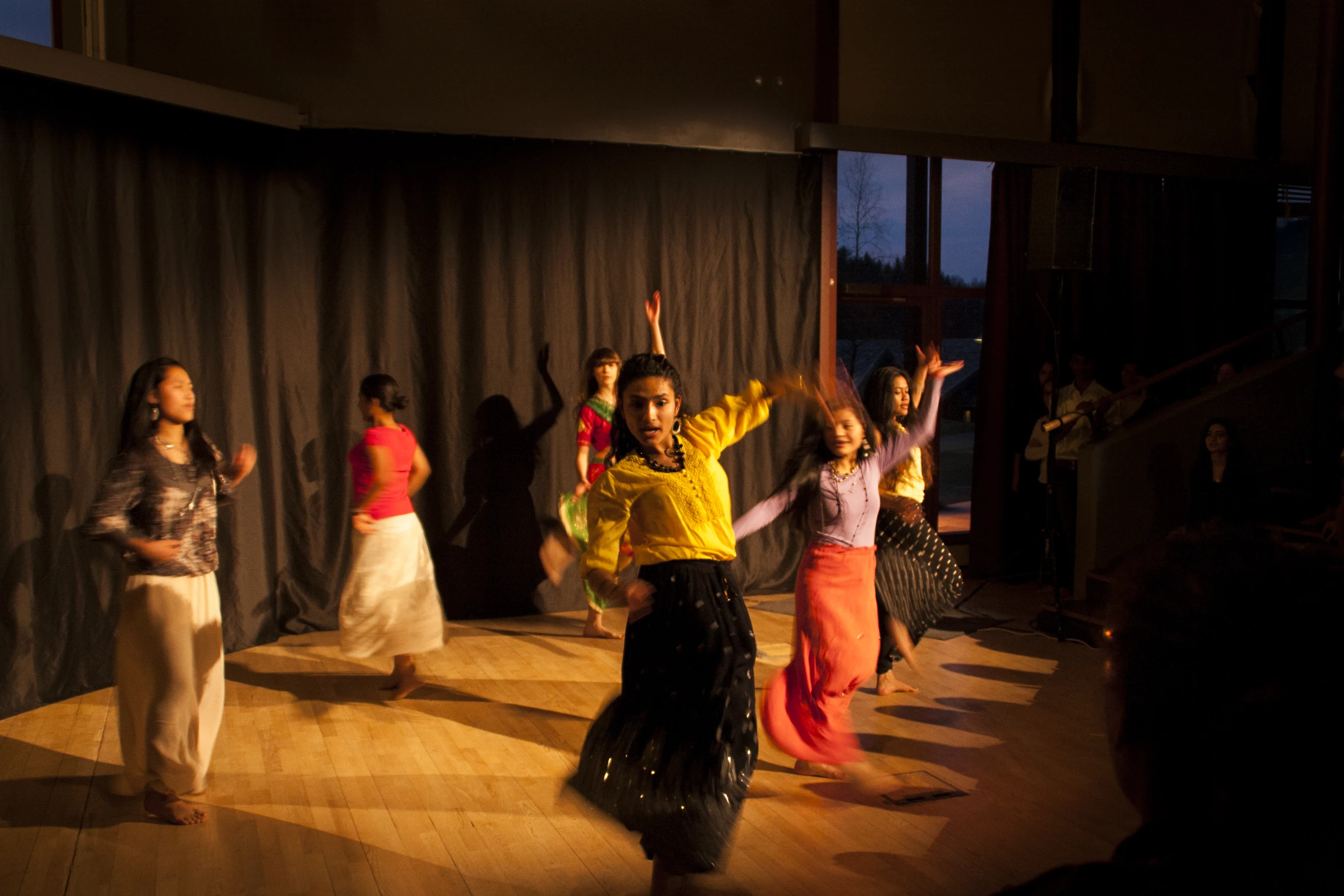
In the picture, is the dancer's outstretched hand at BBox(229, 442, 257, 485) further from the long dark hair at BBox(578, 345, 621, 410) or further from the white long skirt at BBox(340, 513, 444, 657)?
the long dark hair at BBox(578, 345, 621, 410)

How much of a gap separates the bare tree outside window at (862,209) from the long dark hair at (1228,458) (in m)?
2.76

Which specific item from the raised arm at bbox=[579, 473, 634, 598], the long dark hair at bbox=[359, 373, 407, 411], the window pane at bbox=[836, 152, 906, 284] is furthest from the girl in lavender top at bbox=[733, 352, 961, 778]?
the window pane at bbox=[836, 152, 906, 284]

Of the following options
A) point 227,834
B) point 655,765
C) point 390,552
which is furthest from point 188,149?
point 655,765

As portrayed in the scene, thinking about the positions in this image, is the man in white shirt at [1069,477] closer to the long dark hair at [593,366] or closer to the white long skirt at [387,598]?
the long dark hair at [593,366]

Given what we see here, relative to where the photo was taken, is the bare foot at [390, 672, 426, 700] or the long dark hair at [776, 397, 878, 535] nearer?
the long dark hair at [776, 397, 878, 535]

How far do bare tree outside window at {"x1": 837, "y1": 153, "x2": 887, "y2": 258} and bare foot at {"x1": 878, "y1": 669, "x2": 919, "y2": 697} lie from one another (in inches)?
149

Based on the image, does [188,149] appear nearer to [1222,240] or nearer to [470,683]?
[470,683]

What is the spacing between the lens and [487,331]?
20.6 feet

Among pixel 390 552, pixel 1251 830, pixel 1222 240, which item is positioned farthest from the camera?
pixel 1222 240

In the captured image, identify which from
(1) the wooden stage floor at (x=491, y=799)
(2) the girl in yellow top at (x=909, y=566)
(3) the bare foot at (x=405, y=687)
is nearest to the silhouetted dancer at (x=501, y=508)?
(1) the wooden stage floor at (x=491, y=799)

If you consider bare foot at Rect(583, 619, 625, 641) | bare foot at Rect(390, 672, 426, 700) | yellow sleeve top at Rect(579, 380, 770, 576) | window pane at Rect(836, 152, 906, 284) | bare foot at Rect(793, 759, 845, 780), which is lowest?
bare foot at Rect(583, 619, 625, 641)

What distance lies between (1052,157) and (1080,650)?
386 cm

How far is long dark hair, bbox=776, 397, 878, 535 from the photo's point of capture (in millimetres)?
3670

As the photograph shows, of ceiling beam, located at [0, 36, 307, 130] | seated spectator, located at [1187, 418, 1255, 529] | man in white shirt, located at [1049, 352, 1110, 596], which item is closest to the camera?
ceiling beam, located at [0, 36, 307, 130]
